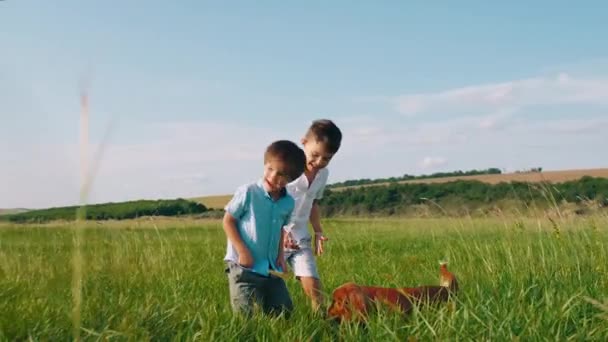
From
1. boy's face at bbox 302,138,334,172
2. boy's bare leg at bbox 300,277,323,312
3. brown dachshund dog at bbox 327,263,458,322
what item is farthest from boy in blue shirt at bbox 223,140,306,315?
boy's face at bbox 302,138,334,172

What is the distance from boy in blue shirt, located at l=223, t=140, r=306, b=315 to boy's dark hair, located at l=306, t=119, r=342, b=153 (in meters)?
0.72

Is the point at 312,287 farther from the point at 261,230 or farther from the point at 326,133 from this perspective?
the point at 326,133

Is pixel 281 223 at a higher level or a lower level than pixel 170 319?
higher

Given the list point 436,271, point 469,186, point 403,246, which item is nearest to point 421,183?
point 469,186

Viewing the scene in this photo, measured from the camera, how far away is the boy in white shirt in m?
4.91

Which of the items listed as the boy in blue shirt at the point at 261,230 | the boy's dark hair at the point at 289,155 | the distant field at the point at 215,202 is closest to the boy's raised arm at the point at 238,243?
the boy in blue shirt at the point at 261,230

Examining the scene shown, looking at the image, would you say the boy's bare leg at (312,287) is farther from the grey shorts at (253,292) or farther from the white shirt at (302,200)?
the grey shorts at (253,292)

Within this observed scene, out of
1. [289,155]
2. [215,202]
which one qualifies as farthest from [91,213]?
[215,202]

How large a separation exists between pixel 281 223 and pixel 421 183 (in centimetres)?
3928

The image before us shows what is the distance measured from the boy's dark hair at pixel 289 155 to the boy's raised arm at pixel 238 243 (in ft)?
1.47

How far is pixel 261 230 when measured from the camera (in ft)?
13.8

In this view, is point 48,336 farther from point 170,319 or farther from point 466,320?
point 466,320

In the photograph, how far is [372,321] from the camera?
3471 mm

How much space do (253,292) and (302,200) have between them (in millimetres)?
1179
